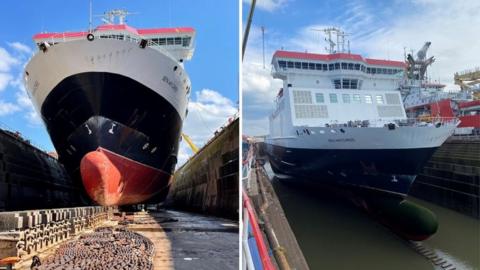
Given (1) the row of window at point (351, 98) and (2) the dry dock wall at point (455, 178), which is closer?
(2) the dry dock wall at point (455, 178)

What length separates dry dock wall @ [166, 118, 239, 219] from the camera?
814cm

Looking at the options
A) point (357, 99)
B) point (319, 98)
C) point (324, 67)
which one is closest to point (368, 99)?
point (357, 99)

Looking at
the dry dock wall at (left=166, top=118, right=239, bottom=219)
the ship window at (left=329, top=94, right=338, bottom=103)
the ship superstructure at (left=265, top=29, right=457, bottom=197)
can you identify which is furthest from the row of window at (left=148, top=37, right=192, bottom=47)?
the ship window at (left=329, top=94, right=338, bottom=103)

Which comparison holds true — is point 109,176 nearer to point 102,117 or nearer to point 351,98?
point 102,117

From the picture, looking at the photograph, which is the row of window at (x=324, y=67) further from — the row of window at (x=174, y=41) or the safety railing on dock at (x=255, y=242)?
the safety railing on dock at (x=255, y=242)

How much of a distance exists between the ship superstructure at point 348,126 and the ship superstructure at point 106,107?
15.6 ft

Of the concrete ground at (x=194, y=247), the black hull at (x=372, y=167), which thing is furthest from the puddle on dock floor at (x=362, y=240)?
the concrete ground at (x=194, y=247)

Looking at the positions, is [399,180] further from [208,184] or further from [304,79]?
[304,79]

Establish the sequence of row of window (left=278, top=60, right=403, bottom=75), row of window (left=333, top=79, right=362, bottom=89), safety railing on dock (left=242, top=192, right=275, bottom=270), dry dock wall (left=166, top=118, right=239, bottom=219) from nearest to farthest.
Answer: safety railing on dock (left=242, top=192, right=275, bottom=270), dry dock wall (left=166, top=118, right=239, bottom=219), row of window (left=333, top=79, right=362, bottom=89), row of window (left=278, top=60, right=403, bottom=75)

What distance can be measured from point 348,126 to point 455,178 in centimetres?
377

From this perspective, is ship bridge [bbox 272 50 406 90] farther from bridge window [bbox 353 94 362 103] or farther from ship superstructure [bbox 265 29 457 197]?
bridge window [bbox 353 94 362 103]

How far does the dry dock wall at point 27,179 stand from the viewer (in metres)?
7.51

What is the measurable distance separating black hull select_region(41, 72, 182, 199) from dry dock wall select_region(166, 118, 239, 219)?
1762 millimetres

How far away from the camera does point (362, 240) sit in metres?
7.82
